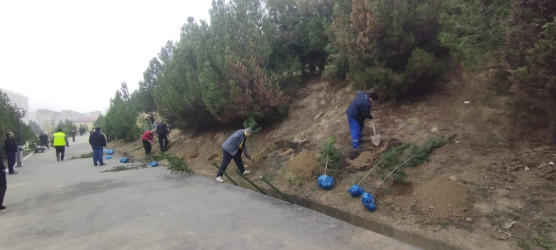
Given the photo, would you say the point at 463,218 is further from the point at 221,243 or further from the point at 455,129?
the point at 221,243

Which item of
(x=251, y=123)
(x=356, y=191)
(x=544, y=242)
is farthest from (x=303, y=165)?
(x=544, y=242)

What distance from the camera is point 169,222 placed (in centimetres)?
516

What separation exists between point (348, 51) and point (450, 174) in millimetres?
4440

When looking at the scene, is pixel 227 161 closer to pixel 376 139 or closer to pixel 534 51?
pixel 376 139

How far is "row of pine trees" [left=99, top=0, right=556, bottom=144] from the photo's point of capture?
450 cm

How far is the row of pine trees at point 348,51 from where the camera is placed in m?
4.50

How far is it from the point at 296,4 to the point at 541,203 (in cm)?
1070

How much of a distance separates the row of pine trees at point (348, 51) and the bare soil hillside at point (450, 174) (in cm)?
62

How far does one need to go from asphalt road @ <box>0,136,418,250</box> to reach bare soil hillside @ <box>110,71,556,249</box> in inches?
20.2

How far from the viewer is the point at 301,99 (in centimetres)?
1198

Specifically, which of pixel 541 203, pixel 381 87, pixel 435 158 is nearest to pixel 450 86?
pixel 381 87

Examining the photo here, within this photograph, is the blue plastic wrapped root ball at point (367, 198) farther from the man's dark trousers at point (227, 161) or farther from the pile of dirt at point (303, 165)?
the man's dark trousers at point (227, 161)

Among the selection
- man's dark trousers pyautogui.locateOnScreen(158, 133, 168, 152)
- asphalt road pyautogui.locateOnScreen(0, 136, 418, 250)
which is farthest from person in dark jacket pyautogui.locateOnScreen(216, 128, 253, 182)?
man's dark trousers pyautogui.locateOnScreen(158, 133, 168, 152)

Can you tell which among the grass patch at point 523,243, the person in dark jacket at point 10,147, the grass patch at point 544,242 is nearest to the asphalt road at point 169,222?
the grass patch at point 523,243
